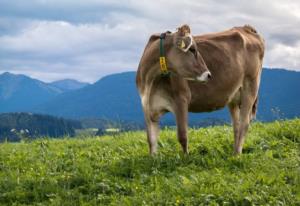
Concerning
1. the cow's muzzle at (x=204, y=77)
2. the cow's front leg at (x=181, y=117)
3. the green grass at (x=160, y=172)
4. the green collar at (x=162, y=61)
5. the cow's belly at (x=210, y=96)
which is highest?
the green collar at (x=162, y=61)

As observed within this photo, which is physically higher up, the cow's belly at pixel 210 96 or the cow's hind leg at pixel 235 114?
the cow's belly at pixel 210 96

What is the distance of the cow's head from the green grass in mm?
1665

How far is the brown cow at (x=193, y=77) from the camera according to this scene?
37.6ft

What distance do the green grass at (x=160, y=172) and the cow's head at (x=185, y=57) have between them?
1.66 m

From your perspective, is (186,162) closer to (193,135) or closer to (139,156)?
(139,156)

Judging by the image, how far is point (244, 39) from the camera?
43.1 feet

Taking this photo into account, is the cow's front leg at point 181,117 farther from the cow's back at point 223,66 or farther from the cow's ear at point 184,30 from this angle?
the cow's ear at point 184,30

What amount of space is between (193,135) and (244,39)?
110 inches

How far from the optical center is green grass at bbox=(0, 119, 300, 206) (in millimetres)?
9195

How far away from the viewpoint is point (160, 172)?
35.0ft

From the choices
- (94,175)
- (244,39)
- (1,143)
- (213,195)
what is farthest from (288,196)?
(1,143)

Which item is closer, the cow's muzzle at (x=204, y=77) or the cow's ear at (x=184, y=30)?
Answer: the cow's muzzle at (x=204, y=77)

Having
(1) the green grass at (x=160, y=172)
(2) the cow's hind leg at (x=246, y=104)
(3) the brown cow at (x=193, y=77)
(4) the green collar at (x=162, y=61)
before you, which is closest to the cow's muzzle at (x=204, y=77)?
(3) the brown cow at (x=193, y=77)

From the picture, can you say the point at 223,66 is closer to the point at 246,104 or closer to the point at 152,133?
the point at 246,104
